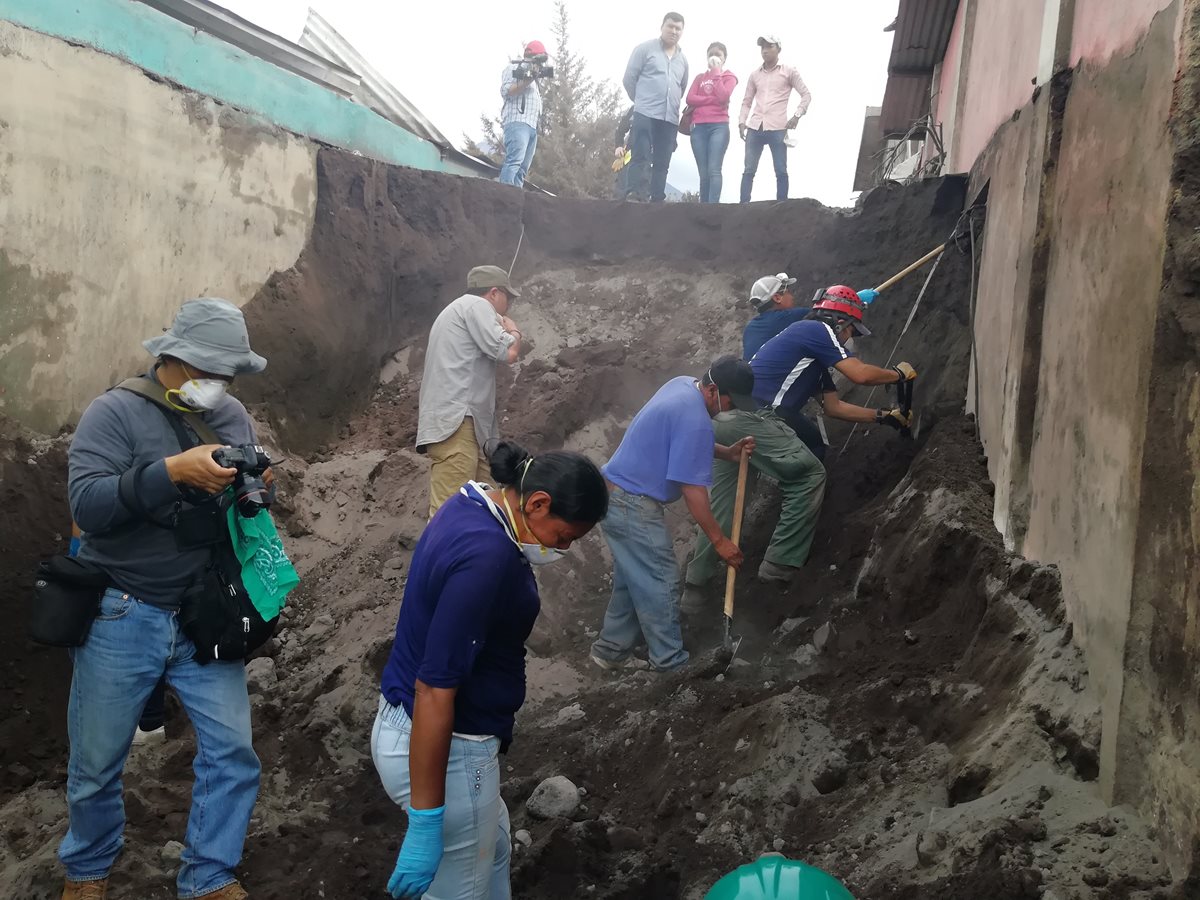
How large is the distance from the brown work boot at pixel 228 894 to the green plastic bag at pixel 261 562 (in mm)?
900

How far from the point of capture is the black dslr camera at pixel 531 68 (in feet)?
32.7

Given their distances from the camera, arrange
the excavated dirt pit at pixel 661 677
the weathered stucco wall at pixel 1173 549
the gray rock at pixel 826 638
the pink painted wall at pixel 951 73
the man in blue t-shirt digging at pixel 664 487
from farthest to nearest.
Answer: the pink painted wall at pixel 951 73
the man in blue t-shirt digging at pixel 664 487
the gray rock at pixel 826 638
the excavated dirt pit at pixel 661 677
the weathered stucco wall at pixel 1173 549

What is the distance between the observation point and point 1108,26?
321 cm

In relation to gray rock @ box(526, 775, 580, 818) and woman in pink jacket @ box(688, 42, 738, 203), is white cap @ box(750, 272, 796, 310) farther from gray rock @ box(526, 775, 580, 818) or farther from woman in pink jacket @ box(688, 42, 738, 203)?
gray rock @ box(526, 775, 580, 818)

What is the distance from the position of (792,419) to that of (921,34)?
6873 mm

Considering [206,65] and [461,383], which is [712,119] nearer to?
[206,65]

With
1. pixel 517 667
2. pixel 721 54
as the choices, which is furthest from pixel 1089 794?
pixel 721 54

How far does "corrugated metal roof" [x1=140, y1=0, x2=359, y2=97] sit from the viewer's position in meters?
7.52

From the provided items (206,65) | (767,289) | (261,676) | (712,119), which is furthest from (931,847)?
(712,119)

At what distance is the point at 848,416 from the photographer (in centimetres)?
584

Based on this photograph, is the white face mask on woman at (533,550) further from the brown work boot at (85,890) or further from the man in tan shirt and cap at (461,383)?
the man in tan shirt and cap at (461,383)

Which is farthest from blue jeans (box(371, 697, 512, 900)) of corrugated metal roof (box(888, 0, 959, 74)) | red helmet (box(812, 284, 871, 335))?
corrugated metal roof (box(888, 0, 959, 74))

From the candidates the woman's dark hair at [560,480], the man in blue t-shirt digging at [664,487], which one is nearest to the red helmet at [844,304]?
the man in blue t-shirt digging at [664,487]

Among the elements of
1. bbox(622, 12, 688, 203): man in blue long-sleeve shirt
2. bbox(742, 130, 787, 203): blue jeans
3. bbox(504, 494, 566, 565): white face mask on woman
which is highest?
bbox(622, 12, 688, 203): man in blue long-sleeve shirt
